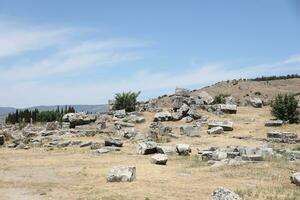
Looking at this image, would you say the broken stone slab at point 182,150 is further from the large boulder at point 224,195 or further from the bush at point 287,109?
the bush at point 287,109

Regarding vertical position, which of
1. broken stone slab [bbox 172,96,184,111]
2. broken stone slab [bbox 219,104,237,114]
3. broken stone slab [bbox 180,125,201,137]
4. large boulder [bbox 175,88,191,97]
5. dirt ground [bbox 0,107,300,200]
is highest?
large boulder [bbox 175,88,191,97]

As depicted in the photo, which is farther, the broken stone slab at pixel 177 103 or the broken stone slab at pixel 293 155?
the broken stone slab at pixel 177 103

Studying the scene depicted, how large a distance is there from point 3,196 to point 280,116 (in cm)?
2914

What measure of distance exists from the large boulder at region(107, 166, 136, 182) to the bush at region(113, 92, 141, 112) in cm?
3154

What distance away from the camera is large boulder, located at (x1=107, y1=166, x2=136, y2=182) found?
17.6m

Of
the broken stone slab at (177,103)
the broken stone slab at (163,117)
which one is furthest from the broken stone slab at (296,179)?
the broken stone slab at (177,103)

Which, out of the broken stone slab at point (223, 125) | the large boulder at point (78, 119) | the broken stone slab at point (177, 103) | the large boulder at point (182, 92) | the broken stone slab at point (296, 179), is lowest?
the broken stone slab at point (296, 179)

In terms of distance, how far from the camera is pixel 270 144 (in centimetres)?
3027

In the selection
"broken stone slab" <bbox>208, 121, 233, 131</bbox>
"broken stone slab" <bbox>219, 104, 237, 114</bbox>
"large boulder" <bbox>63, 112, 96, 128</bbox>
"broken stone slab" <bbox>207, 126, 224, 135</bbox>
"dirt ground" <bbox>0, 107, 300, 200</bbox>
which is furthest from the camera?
"broken stone slab" <bbox>219, 104, 237, 114</bbox>

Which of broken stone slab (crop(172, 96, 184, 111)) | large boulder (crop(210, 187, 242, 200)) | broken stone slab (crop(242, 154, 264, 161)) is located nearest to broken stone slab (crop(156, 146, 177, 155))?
broken stone slab (crop(242, 154, 264, 161))

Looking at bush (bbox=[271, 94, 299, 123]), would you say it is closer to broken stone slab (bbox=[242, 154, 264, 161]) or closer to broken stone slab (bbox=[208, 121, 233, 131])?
broken stone slab (bbox=[208, 121, 233, 131])

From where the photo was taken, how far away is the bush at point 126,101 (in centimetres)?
4977

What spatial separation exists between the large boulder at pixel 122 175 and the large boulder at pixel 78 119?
75.2 ft

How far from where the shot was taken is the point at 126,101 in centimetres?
5000
